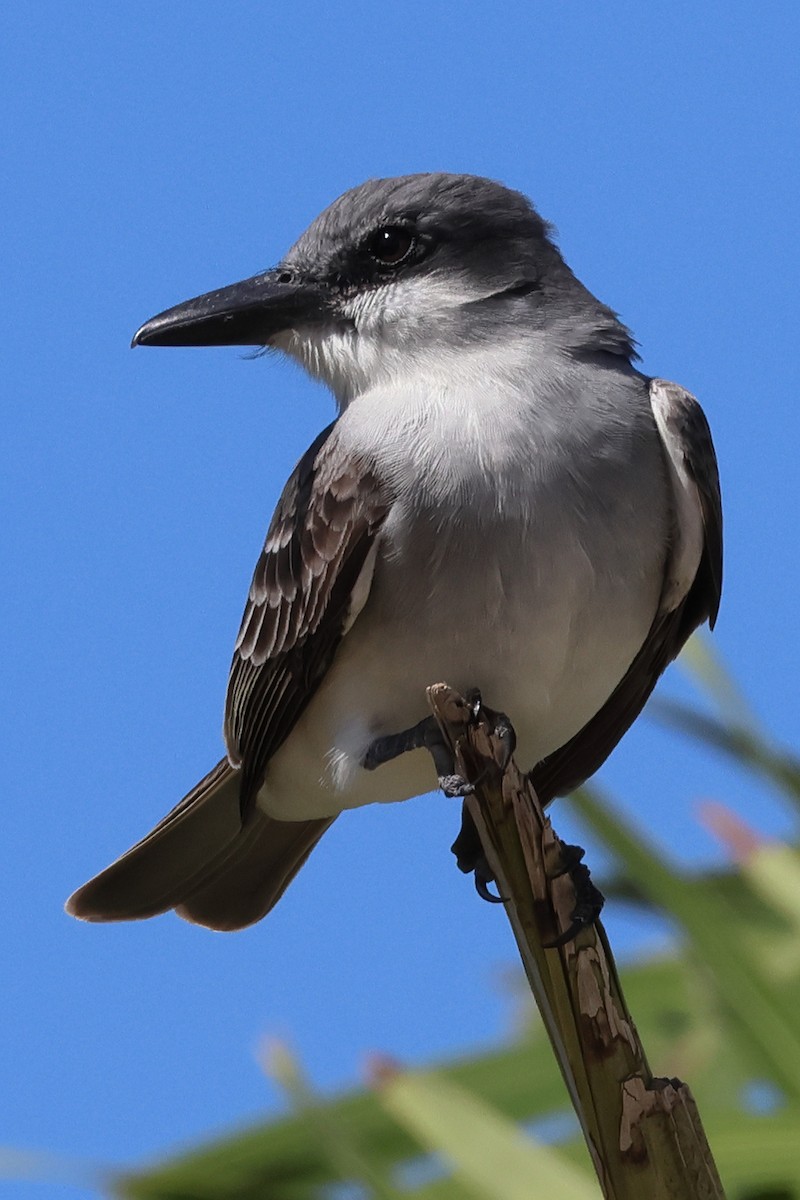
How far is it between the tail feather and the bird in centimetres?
40

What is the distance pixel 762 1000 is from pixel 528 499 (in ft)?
5.03

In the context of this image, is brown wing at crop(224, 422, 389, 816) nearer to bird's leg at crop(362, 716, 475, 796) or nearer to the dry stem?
bird's leg at crop(362, 716, 475, 796)

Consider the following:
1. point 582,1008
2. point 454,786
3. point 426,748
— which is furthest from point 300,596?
point 582,1008

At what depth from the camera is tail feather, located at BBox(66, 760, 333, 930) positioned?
579 cm

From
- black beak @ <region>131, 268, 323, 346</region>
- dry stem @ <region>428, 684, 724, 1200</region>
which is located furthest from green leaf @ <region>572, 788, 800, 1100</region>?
black beak @ <region>131, 268, 323, 346</region>

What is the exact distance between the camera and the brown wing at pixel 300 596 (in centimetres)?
456

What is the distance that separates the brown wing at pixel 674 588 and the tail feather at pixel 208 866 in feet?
3.18

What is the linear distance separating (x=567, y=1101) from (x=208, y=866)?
1.48 metres

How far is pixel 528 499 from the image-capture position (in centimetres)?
440

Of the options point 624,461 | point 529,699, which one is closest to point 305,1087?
point 529,699

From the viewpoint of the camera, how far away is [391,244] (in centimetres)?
508

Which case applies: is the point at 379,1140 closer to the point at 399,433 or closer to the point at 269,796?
the point at 269,796

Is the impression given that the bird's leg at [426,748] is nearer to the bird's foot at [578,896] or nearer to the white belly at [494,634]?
the white belly at [494,634]

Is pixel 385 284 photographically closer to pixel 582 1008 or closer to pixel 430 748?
pixel 430 748
